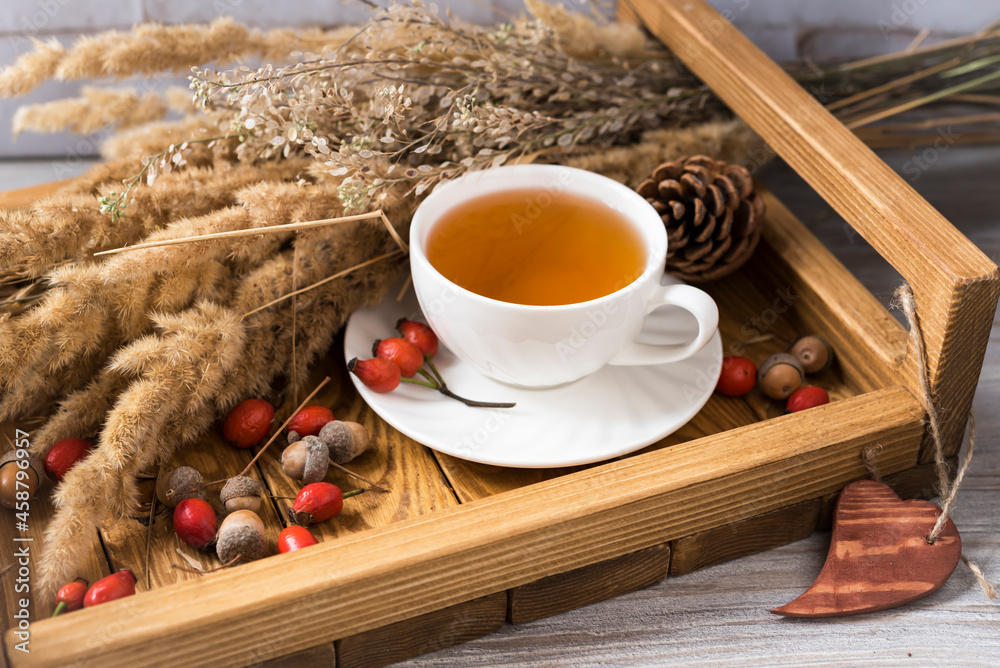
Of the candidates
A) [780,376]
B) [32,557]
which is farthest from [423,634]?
[780,376]

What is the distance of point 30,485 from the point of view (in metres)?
0.67

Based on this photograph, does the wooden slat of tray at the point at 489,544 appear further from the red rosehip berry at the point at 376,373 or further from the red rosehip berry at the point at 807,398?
the red rosehip berry at the point at 376,373

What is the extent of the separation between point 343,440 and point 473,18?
79 cm

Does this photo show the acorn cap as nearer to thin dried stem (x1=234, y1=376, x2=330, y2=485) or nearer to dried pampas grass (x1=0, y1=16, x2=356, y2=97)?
thin dried stem (x1=234, y1=376, x2=330, y2=485)

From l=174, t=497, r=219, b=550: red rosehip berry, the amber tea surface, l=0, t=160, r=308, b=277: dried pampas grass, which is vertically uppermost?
l=0, t=160, r=308, b=277: dried pampas grass

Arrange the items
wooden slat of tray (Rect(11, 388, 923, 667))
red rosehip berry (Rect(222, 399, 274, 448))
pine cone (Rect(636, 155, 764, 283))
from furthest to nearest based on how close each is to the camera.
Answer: pine cone (Rect(636, 155, 764, 283))
red rosehip berry (Rect(222, 399, 274, 448))
wooden slat of tray (Rect(11, 388, 923, 667))

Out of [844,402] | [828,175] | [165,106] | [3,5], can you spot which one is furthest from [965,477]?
[3,5]

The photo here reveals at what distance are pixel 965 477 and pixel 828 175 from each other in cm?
33

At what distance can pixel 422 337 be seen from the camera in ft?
2.64

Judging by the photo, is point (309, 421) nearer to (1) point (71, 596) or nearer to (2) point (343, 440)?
(2) point (343, 440)

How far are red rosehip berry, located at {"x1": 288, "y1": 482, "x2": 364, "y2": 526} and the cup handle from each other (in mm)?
281

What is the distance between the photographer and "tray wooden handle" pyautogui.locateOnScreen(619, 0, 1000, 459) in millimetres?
664

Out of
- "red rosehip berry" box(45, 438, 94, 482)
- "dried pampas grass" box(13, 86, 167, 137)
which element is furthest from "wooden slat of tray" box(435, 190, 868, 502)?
"dried pampas grass" box(13, 86, 167, 137)

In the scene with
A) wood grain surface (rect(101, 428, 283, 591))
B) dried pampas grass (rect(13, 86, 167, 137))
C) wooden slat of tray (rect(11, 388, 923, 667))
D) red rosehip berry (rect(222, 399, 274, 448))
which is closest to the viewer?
wooden slat of tray (rect(11, 388, 923, 667))
